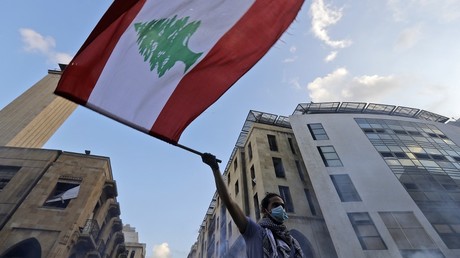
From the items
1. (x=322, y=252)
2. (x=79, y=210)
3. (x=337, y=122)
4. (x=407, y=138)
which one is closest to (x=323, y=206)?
(x=322, y=252)

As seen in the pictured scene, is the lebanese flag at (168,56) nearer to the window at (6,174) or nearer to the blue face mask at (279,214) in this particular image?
the blue face mask at (279,214)

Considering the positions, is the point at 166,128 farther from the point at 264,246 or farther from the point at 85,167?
the point at 85,167

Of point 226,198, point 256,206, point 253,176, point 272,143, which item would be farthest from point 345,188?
point 226,198

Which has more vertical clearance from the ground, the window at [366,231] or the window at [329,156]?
the window at [329,156]

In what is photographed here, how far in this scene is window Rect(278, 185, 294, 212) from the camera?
62.6ft

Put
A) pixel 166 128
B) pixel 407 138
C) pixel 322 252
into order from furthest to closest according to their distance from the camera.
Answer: pixel 407 138, pixel 322 252, pixel 166 128

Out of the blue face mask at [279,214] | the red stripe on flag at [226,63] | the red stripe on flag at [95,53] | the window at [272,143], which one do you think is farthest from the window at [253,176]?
the red stripe on flag at [95,53]

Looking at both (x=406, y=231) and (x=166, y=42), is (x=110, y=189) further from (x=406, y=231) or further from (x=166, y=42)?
(x=406, y=231)

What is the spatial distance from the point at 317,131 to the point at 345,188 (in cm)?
742

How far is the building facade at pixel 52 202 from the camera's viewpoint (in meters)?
12.9

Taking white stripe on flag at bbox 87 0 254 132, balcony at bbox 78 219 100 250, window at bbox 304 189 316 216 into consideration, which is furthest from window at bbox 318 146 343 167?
white stripe on flag at bbox 87 0 254 132

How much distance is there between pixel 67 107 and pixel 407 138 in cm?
3817

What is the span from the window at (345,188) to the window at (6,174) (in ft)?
79.2

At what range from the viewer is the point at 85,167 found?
16953mm
